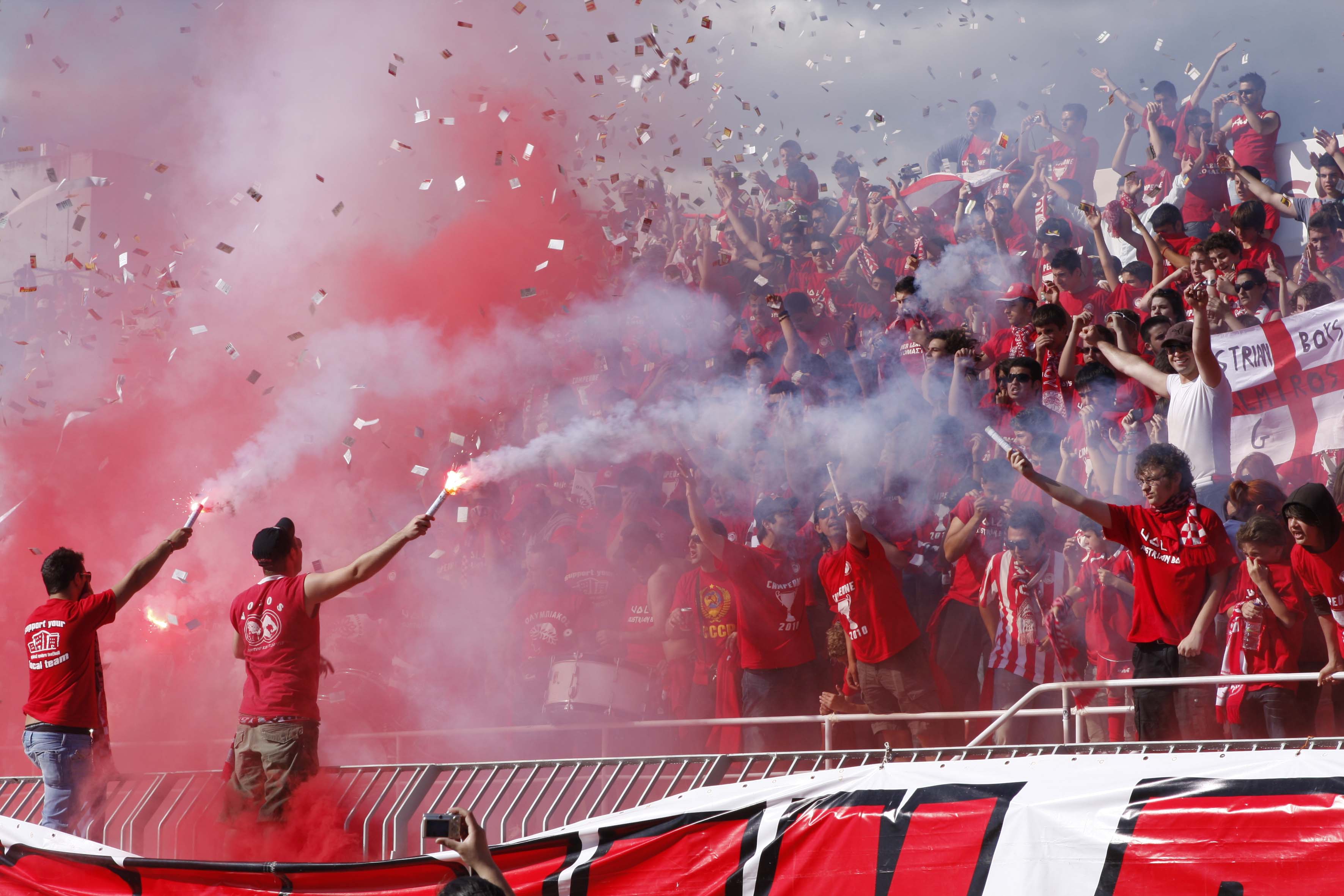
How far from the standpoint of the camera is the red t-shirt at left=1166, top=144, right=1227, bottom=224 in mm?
8102

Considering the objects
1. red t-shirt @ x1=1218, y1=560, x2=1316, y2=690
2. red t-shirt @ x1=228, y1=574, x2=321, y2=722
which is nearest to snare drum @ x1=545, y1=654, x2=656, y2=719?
red t-shirt @ x1=228, y1=574, x2=321, y2=722

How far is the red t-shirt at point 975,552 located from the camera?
640 cm

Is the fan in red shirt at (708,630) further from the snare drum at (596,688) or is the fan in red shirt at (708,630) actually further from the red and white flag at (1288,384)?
the red and white flag at (1288,384)

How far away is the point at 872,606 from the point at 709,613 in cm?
106

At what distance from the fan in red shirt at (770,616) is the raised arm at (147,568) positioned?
255 centimetres

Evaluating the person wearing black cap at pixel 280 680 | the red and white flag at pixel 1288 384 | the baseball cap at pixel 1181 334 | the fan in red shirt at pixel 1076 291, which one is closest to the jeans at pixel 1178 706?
the baseball cap at pixel 1181 334

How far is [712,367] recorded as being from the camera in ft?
28.4

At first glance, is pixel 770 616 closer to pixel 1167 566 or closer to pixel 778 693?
pixel 778 693

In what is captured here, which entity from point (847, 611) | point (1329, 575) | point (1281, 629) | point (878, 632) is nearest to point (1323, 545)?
point (1329, 575)

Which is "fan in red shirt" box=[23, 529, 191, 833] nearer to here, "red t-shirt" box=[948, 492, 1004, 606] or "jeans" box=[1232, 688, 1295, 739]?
"red t-shirt" box=[948, 492, 1004, 606]

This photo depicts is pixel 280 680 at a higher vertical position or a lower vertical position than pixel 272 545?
lower

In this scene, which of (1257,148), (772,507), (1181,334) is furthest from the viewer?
(1257,148)

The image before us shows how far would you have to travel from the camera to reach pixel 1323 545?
4.54 m

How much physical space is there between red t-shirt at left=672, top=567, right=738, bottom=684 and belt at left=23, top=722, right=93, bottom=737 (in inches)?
119
